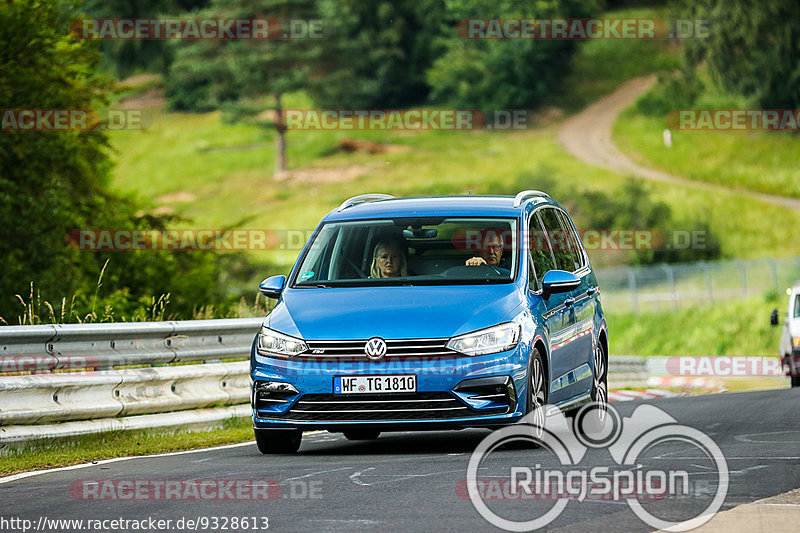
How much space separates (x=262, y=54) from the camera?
96.9m

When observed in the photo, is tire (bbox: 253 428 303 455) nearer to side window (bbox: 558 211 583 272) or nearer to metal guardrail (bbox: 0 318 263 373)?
metal guardrail (bbox: 0 318 263 373)

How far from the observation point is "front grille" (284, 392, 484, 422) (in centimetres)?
1052

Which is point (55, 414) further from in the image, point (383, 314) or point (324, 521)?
point (324, 521)

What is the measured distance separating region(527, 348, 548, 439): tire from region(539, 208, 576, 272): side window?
150cm

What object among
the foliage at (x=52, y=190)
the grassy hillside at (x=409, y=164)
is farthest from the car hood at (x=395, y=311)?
the grassy hillside at (x=409, y=164)

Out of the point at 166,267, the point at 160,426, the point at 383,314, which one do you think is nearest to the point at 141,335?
the point at 160,426

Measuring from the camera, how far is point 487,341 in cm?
1058

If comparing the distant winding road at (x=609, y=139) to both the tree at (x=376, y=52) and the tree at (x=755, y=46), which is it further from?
the tree at (x=376, y=52)

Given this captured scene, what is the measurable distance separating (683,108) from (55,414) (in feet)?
280

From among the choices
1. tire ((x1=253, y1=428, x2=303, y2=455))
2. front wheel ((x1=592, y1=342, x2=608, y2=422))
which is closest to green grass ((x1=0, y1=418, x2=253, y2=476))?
tire ((x1=253, y1=428, x2=303, y2=455))

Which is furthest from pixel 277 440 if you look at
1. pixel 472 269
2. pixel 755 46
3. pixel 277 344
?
pixel 755 46

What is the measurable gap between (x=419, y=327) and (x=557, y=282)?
1.41 m

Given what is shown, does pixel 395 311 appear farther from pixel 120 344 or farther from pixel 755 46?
pixel 755 46

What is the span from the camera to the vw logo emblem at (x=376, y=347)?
1048cm
